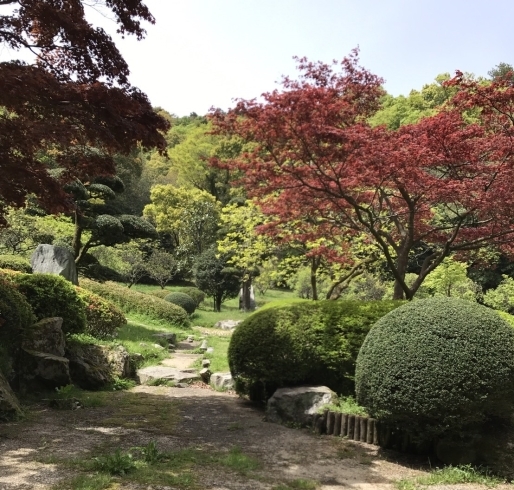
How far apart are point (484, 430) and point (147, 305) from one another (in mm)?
12890

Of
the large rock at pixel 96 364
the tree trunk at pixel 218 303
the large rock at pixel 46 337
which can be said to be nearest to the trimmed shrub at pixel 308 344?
the large rock at pixel 96 364

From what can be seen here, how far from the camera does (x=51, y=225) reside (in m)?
17.5

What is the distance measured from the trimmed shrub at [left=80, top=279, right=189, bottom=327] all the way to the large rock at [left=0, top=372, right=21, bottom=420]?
9.96 metres

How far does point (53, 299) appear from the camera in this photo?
7.94 metres

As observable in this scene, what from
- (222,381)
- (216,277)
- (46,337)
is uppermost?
(216,277)

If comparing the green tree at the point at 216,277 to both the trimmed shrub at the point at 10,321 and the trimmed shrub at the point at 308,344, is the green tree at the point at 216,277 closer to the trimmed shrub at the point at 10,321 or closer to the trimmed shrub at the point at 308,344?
the trimmed shrub at the point at 308,344

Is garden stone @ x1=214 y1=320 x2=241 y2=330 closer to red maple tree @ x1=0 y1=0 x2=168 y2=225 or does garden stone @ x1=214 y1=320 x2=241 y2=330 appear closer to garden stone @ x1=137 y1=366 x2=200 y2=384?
garden stone @ x1=137 y1=366 x2=200 y2=384

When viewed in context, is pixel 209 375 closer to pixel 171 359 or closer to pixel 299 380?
pixel 171 359

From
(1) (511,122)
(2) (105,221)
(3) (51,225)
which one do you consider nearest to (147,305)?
(2) (105,221)

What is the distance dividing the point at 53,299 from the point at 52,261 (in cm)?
443

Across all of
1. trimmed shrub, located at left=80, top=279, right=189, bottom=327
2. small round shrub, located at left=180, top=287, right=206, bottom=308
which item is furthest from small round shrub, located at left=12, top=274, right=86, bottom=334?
small round shrub, located at left=180, top=287, right=206, bottom=308

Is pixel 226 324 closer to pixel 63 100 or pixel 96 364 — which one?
pixel 96 364

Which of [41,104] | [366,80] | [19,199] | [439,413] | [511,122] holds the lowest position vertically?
[439,413]

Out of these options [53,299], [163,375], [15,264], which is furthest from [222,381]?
[15,264]
